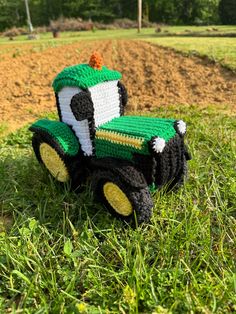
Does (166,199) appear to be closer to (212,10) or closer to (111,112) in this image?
(111,112)

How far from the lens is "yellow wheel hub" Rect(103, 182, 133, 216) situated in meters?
2.16

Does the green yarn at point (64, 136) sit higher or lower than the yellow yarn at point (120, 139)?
lower

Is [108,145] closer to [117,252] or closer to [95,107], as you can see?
[95,107]

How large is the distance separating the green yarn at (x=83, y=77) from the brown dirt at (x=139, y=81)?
2.25 metres

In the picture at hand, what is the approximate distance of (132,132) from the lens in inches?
85.8

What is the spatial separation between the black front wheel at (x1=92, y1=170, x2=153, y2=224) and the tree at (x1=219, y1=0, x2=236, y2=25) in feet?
113

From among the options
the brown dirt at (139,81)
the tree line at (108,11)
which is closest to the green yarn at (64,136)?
the brown dirt at (139,81)

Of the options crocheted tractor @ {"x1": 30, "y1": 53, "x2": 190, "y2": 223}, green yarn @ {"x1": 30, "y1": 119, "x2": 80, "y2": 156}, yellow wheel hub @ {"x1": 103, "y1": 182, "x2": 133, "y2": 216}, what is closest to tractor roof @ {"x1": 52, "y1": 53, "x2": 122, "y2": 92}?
crocheted tractor @ {"x1": 30, "y1": 53, "x2": 190, "y2": 223}

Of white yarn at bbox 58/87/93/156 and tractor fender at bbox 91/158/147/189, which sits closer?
tractor fender at bbox 91/158/147/189

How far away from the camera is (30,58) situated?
837cm

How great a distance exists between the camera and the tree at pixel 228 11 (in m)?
32.6

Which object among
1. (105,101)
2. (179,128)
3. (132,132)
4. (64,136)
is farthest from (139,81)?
(132,132)

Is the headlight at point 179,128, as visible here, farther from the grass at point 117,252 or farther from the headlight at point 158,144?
the grass at point 117,252

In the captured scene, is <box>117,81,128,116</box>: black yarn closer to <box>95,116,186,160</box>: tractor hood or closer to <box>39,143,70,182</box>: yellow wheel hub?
<box>95,116,186,160</box>: tractor hood
